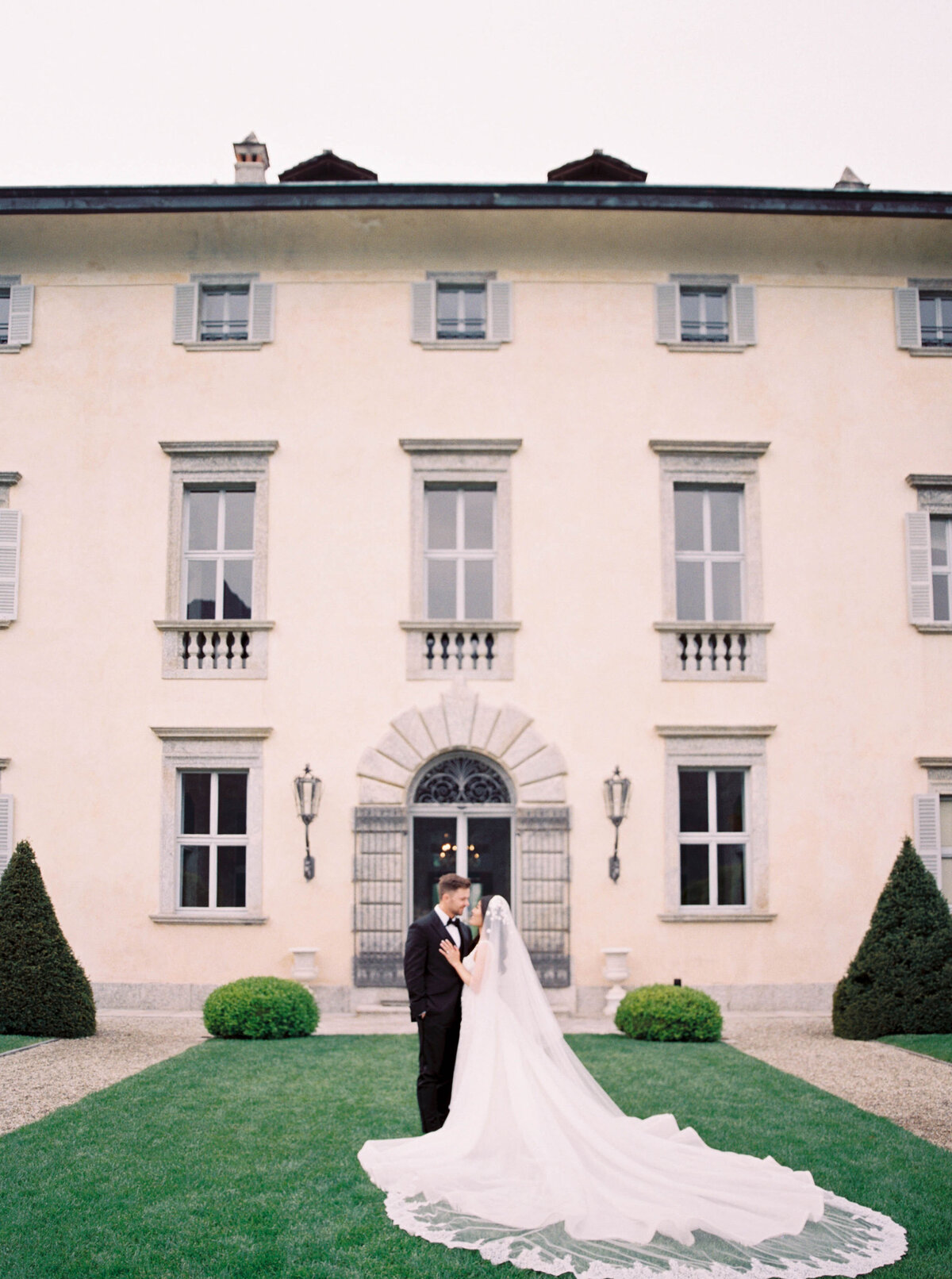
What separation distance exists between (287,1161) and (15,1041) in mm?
5905

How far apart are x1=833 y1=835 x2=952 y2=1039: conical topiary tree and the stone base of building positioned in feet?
5.91

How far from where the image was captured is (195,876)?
15336 mm

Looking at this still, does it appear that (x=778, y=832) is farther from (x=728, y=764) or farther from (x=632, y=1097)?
(x=632, y=1097)

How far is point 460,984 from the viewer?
7773mm

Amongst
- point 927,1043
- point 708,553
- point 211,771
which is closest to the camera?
point 927,1043

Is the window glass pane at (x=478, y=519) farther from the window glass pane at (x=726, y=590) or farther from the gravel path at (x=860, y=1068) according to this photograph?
the gravel path at (x=860, y=1068)

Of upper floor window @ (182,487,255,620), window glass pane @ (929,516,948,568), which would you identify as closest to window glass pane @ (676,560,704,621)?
window glass pane @ (929,516,948,568)

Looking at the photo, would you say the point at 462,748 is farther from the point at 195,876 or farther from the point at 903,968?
the point at 903,968

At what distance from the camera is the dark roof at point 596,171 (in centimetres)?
1738

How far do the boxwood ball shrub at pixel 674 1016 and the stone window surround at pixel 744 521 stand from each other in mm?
4327

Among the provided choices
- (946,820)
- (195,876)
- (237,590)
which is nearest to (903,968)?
(946,820)

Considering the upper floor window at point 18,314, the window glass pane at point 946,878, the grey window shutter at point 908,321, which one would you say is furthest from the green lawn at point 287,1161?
the grey window shutter at point 908,321

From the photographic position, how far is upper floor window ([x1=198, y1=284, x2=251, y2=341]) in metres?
16.3

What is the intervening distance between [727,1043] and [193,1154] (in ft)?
22.6
